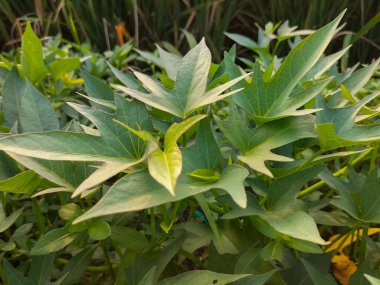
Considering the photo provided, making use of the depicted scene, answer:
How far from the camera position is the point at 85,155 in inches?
20.2

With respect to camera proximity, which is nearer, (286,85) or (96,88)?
(286,85)

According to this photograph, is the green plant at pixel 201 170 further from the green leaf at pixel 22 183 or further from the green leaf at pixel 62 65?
the green leaf at pixel 62 65

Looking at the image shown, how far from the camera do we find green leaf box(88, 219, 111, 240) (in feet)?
1.88

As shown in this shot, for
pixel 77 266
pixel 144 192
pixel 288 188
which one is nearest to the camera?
pixel 144 192

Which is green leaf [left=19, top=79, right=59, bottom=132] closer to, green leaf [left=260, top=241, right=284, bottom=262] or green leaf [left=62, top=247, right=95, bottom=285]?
green leaf [left=62, top=247, right=95, bottom=285]

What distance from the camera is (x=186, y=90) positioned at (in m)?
0.59

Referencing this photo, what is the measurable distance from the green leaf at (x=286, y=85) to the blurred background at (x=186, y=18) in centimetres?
188

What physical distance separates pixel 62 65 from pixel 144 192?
1.84ft

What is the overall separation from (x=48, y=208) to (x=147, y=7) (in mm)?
1982

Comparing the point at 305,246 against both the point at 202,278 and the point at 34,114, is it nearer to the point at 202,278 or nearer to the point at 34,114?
the point at 202,278

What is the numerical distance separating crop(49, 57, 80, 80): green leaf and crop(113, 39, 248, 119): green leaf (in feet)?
1.22

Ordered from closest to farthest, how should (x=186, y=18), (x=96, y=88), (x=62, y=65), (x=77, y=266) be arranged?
1. (x=77, y=266)
2. (x=96, y=88)
3. (x=62, y=65)
4. (x=186, y=18)

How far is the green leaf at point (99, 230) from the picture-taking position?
22.6 inches

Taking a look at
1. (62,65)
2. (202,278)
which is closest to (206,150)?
(202,278)
